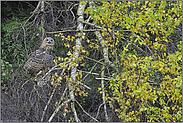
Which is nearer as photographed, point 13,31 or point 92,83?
point 13,31

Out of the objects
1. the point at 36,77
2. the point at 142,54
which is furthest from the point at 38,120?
the point at 142,54

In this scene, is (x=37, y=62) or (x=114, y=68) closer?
(x=37, y=62)

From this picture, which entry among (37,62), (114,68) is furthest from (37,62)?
(114,68)

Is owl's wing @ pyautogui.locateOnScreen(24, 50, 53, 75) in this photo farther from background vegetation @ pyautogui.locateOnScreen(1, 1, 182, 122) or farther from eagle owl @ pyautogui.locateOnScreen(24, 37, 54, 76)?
background vegetation @ pyautogui.locateOnScreen(1, 1, 182, 122)

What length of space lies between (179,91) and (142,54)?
4.61 ft

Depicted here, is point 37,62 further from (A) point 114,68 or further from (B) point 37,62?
(A) point 114,68

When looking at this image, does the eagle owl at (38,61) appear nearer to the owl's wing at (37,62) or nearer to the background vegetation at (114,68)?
the owl's wing at (37,62)

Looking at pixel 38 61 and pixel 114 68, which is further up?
pixel 38 61

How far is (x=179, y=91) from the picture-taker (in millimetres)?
4141

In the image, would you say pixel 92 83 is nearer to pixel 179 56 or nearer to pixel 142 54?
pixel 142 54

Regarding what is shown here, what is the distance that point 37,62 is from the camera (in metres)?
4.37

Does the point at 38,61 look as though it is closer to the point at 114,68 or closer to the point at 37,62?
the point at 37,62

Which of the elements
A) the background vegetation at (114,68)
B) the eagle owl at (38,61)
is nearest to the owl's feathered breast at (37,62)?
the eagle owl at (38,61)

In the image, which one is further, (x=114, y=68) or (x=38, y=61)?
(x=114, y=68)
